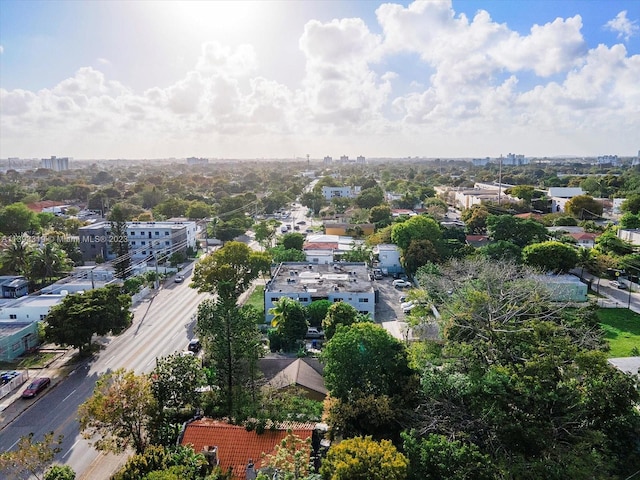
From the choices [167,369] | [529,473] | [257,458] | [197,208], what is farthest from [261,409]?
[197,208]

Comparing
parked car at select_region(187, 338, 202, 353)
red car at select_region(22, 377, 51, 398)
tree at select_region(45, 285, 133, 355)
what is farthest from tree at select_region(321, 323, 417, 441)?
red car at select_region(22, 377, 51, 398)

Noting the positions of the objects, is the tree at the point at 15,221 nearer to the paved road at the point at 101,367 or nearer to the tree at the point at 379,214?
the paved road at the point at 101,367

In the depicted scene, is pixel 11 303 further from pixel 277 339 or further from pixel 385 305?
pixel 385 305

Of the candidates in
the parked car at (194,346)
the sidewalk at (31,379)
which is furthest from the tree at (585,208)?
the sidewalk at (31,379)

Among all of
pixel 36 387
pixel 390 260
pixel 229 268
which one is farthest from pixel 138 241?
pixel 36 387

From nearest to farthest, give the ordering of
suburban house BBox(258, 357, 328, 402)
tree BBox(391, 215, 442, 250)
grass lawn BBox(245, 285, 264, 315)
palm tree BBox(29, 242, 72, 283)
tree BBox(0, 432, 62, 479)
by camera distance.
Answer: tree BBox(0, 432, 62, 479) < suburban house BBox(258, 357, 328, 402) < grass lawn BBox(245, 285, 264, 315) < palm tree BBox(29, 242, 72, 283) < tree BBox(391, 215, 442, 250)

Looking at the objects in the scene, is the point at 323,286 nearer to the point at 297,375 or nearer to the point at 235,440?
the point at 297,375

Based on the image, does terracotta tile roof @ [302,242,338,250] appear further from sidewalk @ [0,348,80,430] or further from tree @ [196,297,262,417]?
tree @ [196,297,262,417]
